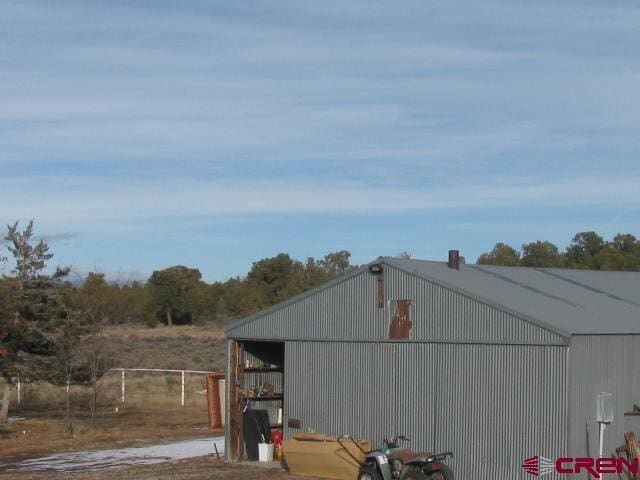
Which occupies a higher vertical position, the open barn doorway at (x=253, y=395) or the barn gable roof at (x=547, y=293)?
the barn gable roof at (x=547, y=293)

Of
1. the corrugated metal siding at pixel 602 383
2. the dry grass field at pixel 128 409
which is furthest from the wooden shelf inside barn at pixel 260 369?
the corrugated metal siding at pixel 602 383

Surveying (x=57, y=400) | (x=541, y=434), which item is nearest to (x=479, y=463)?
(x=541, y=434)

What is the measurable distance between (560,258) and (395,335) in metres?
47.7

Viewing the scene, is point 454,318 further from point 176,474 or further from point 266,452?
point 176,474

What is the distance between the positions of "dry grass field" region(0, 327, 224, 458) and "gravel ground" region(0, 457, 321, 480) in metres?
4.36

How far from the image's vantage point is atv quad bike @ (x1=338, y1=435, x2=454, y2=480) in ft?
59.6

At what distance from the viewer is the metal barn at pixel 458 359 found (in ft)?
58.2

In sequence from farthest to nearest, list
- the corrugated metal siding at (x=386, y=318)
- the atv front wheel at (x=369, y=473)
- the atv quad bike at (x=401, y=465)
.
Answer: the atv front wheel at (x=369, y=473), the corrugated metal siding at (x=386, y=318), the atv quad bike at (x=401, y=465)

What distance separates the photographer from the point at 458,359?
63.4 feet

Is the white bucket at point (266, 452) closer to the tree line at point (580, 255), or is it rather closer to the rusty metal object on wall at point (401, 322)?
the rusty metal object on wall at point (401, 322)

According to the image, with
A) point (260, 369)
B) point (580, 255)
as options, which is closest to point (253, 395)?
point (260, 369)

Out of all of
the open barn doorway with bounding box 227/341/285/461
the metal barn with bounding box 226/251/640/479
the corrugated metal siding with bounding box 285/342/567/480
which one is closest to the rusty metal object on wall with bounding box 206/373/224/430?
the open barn doorway with bounding box 227/341/285/461

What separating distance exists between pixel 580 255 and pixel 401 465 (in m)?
50.1

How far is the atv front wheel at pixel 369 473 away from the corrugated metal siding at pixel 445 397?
1.24 meters
